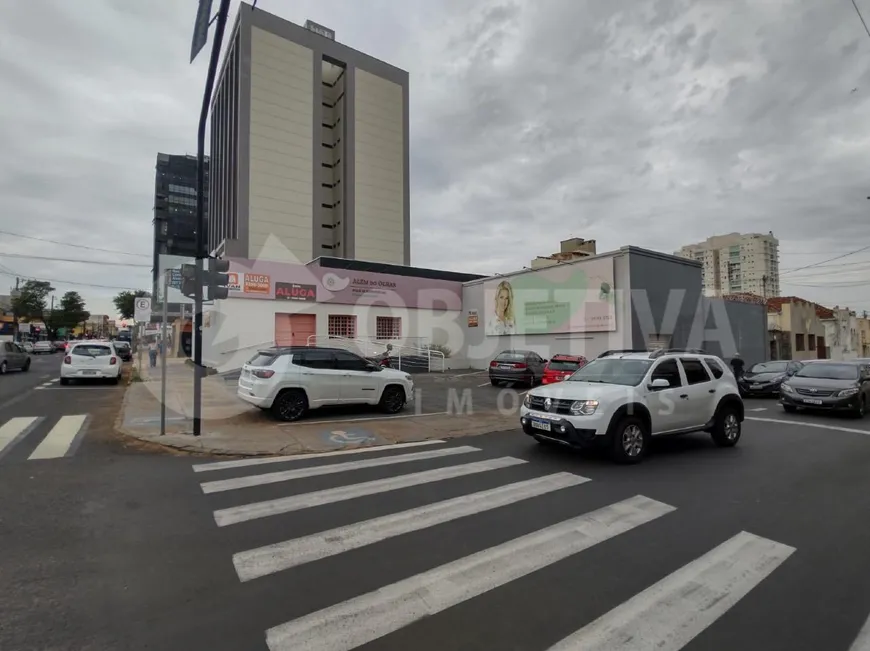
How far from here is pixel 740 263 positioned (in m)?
39.3

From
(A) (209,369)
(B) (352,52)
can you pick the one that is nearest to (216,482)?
(A) (209,369)

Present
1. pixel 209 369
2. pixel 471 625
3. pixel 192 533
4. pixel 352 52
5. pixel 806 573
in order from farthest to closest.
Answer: pixel 352 52 < pixel 209 369 < pixel 192 533 < pixel 806 573 < pixel 471 625

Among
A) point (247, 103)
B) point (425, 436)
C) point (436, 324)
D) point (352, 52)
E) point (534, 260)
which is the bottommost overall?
point (425, 436)

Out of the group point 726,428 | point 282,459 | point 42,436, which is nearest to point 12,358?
point 42,436

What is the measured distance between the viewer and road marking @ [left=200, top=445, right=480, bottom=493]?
235 inches

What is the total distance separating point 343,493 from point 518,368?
1400 centimetres

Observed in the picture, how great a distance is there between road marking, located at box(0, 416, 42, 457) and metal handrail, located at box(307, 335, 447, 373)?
13792 millimetres

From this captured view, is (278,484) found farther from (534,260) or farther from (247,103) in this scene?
(247,103)

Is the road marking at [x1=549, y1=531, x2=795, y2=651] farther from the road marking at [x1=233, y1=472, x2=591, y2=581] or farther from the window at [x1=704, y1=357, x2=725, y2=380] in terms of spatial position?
the window at [x1=704, y1=357, x2=725, y2=380]

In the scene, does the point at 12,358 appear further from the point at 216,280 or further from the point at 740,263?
the point at 740,263

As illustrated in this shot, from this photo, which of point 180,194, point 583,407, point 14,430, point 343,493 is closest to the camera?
point 343,493

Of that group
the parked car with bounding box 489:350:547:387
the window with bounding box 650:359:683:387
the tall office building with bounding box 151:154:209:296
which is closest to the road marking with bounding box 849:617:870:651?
the window with bounding box 650:359:683:387

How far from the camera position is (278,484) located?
237 inches

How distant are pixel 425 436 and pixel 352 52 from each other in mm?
60948
